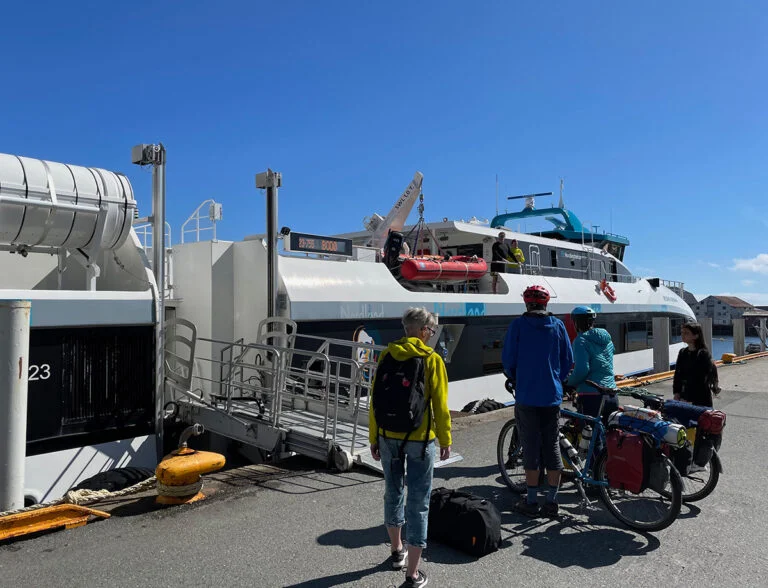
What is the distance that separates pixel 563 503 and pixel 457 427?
318 cm

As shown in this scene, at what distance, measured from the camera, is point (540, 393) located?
14.2ft

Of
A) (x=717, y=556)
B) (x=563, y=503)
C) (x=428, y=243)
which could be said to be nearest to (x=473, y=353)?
(x=428, y=243)

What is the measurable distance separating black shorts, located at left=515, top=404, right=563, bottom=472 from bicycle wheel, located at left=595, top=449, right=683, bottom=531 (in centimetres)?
34

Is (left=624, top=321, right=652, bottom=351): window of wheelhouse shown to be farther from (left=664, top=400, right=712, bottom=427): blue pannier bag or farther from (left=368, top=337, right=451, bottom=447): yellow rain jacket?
(left=368, top=337, right=451, bottom=447): yellow rain jacket

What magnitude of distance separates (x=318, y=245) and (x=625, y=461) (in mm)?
6400

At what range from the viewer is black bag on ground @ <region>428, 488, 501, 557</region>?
3.75 m

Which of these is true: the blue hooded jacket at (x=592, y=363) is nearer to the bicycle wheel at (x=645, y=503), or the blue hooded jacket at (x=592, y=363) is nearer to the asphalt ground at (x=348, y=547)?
the bicycle wheel at (x=645, y=503)

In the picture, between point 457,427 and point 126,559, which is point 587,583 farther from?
point 457,427

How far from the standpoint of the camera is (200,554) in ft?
12.6

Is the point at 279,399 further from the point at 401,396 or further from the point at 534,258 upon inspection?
the point at 534,258

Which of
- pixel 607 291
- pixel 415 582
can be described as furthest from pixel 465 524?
pixel 607 291

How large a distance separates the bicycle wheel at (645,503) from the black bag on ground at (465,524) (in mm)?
955

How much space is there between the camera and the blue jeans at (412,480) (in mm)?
3215

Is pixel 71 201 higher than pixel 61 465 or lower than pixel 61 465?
higher
